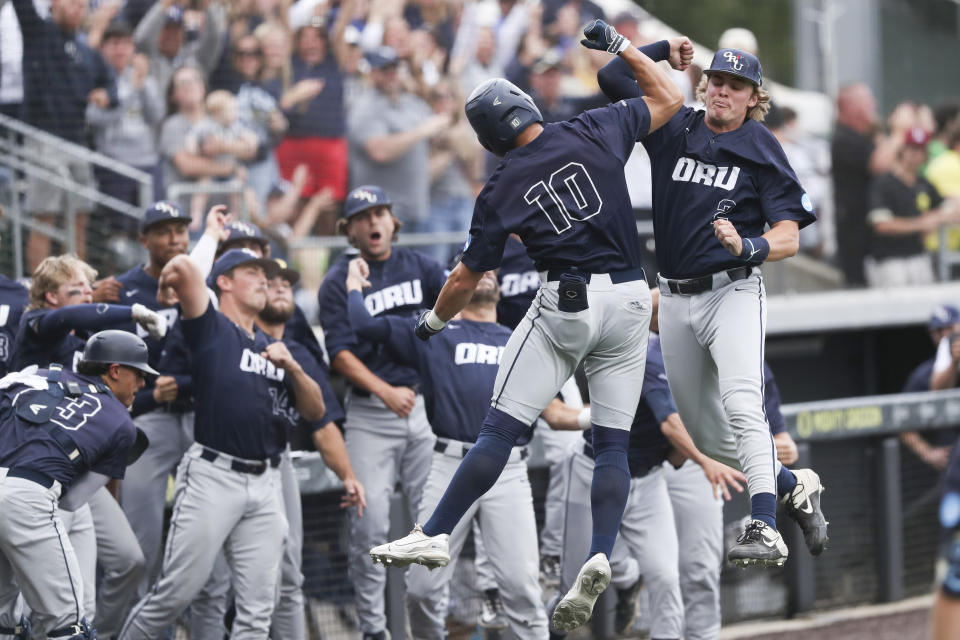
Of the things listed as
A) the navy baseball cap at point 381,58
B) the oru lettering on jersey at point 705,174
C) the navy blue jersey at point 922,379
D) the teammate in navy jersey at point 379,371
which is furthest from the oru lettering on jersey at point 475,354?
the navy blue jersey at point 922,379

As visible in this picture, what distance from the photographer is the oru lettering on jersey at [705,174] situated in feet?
18.1

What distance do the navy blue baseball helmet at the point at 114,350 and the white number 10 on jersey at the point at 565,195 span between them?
84.0 inches

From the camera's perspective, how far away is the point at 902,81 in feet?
39.0

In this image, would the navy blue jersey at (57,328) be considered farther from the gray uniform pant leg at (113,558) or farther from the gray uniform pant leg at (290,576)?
the gray uniform pant leg at (290,576)

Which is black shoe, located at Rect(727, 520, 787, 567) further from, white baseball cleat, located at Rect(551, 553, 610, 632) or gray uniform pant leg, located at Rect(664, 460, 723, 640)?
gray uniform pant leg, located at Rect(664, 460, 723, 640)

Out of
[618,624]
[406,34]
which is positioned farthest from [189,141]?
[618,624]

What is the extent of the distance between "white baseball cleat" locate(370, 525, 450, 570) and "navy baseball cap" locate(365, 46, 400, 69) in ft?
16.6

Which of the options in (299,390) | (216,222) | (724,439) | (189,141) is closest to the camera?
(724,439)

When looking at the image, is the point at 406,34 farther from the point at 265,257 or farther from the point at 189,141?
the point at 265,257

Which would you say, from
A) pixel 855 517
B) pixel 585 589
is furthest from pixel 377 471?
pixel 855 517

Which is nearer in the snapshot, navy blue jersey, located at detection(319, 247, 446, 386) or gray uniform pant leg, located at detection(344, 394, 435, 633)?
gray uniform pant leg, located at detection(344, 394, 435, 633)

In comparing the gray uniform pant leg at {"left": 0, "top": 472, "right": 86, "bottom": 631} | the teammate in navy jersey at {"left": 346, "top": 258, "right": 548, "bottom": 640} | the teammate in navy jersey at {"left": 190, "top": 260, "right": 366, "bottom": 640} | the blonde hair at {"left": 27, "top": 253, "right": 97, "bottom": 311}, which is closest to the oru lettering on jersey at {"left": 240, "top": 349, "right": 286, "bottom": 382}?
the teammate in navy jersey at {"left": 190, "top": 260, "right": 366, "bottom": 640}

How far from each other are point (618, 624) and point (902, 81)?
242 inches

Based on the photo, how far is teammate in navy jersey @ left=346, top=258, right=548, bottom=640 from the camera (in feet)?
21.9
